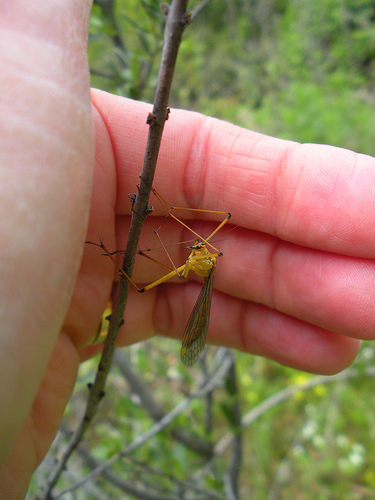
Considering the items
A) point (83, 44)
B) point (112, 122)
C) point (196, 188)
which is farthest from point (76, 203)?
point (196, 188)

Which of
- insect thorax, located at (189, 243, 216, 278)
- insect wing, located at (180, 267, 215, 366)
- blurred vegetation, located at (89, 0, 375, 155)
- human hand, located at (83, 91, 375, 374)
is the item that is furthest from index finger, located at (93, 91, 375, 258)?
blurred vegetation, located at (89, 0, 375, 155)

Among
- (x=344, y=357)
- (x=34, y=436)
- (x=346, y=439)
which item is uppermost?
(x=344, y=357)

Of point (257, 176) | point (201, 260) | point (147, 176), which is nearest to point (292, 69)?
point (257, 176)

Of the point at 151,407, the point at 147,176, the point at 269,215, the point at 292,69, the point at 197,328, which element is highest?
the point at 292,69

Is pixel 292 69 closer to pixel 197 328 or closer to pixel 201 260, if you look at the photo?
pixel 201 260

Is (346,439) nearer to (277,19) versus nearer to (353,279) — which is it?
(353,279)

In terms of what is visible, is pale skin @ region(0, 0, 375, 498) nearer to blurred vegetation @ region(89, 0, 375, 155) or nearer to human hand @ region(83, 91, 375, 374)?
human hand @ region(83, 91, 375, 374)

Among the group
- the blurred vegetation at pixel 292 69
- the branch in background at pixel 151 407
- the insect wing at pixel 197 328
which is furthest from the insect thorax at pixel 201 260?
the blurred vegetation at pixel 292 69
